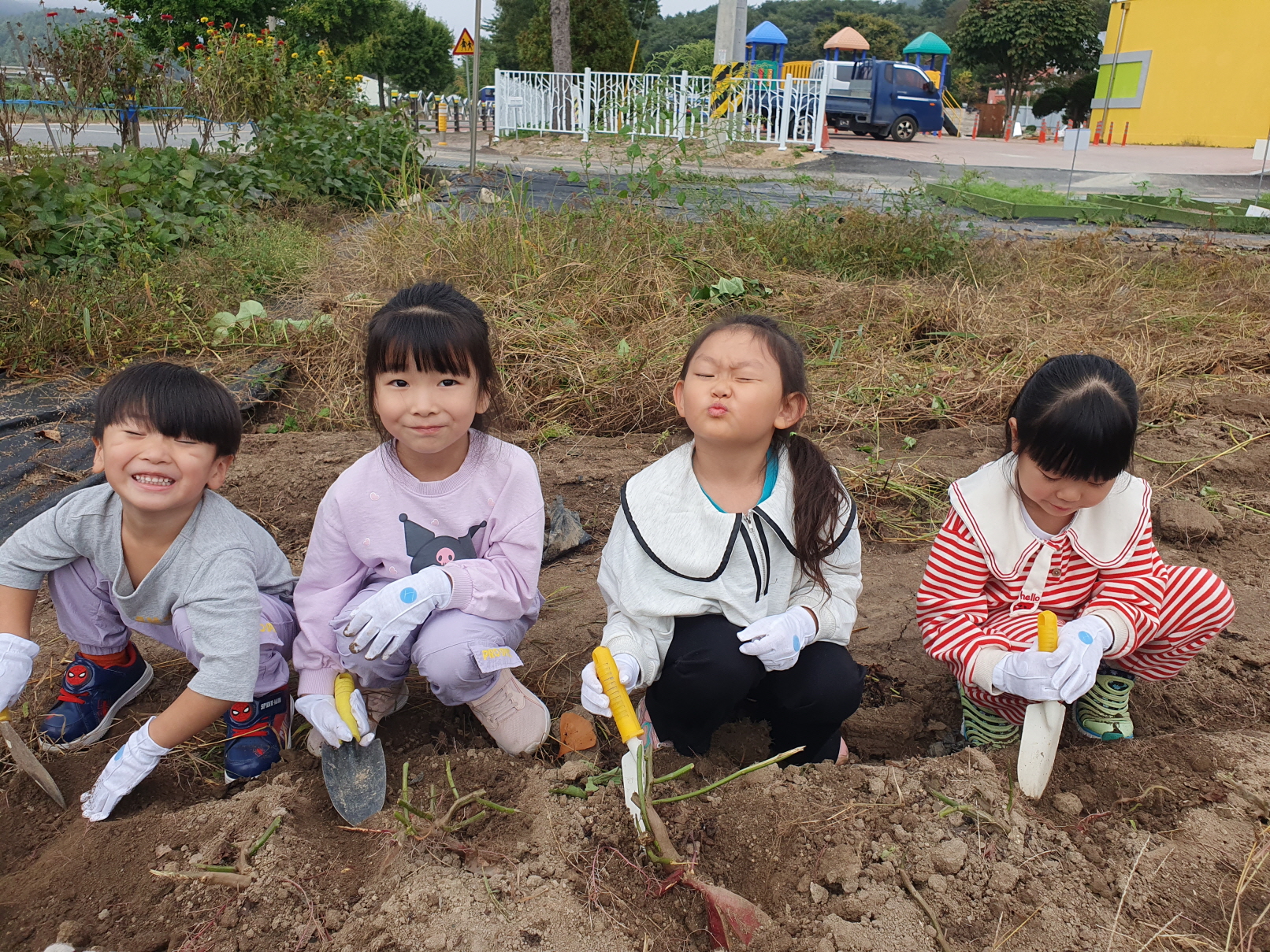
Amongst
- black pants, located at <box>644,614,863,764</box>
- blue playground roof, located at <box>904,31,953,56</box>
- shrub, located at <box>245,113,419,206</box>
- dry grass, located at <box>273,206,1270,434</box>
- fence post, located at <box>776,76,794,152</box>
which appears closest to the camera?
black pants, located at <box>644,614,863,764</box>

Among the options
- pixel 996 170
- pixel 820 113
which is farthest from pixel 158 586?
pixel 820 113

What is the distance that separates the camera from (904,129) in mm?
22203

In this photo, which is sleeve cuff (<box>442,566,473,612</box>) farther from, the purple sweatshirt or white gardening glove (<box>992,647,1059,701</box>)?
white gardening glove (<box>992,647,1059,701</box>)

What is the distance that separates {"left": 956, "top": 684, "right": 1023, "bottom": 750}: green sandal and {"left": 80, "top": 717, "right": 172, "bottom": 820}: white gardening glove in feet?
5.29

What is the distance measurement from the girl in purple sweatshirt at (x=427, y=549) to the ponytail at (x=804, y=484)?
47cm

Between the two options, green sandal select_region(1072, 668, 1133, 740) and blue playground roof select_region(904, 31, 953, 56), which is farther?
blue playground roof select_region(904, 31, 953, 56)

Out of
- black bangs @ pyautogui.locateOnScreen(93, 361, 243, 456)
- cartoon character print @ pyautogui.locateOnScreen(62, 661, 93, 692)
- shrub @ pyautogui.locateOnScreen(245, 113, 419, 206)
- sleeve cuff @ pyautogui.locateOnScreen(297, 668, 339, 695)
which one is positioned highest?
shrub @ pyautogui.locateOnScreen(245, 113, 419, 206)

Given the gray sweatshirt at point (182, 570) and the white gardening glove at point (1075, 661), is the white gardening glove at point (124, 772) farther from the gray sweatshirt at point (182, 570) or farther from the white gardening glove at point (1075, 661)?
the white gardening glove at point (1075, 661)

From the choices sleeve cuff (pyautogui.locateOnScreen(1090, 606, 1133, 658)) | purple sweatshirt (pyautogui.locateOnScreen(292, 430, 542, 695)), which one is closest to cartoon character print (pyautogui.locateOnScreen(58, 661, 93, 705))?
purple sweatshirt (pyautogui.locateOnScreen(292, 430, 542, 695))

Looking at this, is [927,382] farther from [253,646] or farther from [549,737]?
[253,646]

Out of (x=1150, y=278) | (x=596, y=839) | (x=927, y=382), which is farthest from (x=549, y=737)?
(x=1150, y=278)

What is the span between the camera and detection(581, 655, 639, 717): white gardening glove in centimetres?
160

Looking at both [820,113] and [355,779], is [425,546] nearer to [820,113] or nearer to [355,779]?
[355,779]

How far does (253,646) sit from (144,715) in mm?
486
